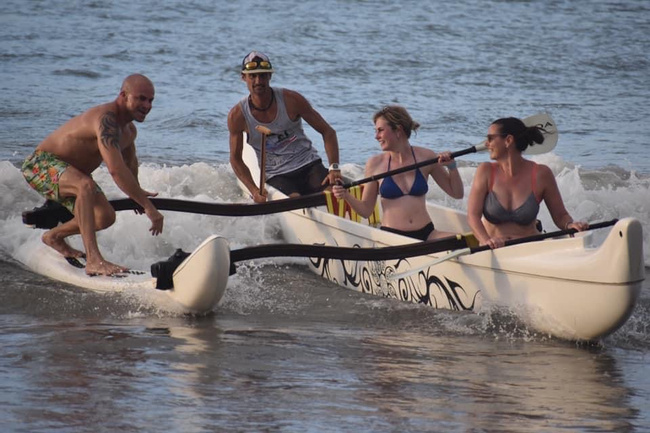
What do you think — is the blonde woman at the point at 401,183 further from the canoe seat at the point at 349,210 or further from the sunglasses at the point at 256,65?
the sunglasses at the point at 256,65

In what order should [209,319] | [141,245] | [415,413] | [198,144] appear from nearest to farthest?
[415,413] < [209,319] < [141,245] < [198,144]

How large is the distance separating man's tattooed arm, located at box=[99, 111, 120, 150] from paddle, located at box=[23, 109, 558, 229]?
0.78 meters

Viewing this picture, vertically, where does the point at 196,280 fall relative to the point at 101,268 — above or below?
above

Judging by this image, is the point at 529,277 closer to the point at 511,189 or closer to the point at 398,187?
the point at 511,189

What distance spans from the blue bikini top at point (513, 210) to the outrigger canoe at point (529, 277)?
231 mm

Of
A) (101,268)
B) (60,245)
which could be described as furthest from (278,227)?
(101,268)

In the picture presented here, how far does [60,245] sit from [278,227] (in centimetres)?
260

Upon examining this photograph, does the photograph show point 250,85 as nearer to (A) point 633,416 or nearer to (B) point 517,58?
(A) point 633,416

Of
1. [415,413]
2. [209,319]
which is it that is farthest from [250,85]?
[415,413]

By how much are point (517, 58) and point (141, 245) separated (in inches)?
585

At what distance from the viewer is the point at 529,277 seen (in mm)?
6848

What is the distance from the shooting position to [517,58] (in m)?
23.3

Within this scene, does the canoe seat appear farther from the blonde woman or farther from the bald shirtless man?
the bald shirtless man

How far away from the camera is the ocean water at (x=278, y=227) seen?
214 inches
